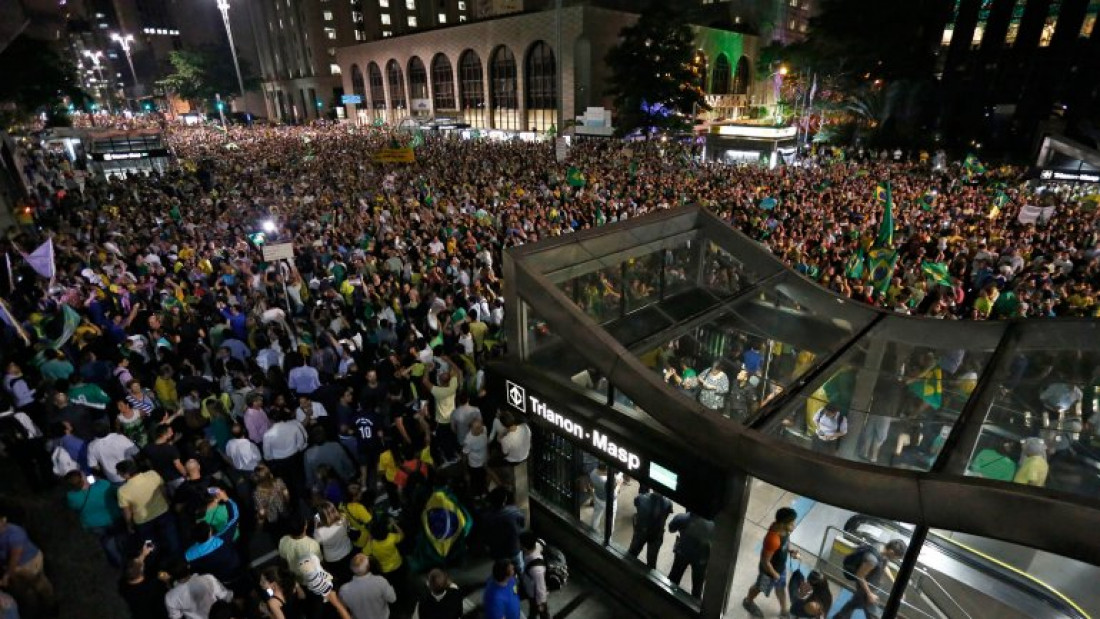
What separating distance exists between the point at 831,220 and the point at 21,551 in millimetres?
18589

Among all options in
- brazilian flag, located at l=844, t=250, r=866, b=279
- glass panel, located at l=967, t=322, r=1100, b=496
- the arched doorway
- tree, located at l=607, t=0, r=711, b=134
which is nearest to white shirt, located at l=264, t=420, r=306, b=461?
glass panel, located at l=967, t=322, r=1100, b=496

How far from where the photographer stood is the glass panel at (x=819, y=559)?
5.10 m

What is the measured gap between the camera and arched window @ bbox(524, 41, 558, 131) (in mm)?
53406

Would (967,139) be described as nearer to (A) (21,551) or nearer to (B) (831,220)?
(B) (831,220)

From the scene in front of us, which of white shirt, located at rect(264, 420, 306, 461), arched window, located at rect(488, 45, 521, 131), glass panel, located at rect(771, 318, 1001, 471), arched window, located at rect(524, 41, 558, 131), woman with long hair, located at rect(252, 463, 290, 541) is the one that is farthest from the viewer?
arched window, located at rect(488, 45, 521, 131)

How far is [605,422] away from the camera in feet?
17.9

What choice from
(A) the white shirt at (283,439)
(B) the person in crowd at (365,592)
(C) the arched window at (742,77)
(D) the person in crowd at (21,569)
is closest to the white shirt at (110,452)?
(D) the person in crowd at (21,569)

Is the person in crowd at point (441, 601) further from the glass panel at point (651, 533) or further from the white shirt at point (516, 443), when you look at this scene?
the glass panel at point (651, 533)

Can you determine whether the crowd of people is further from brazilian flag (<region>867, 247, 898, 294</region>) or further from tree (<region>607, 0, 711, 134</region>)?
tree (<region>607, 0, 711, 134</region>)

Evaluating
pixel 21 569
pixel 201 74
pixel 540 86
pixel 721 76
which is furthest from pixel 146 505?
pixel 201 74

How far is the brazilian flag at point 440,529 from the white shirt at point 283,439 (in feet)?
6.31

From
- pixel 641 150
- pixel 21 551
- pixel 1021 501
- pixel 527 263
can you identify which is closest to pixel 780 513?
pixel 1021 501

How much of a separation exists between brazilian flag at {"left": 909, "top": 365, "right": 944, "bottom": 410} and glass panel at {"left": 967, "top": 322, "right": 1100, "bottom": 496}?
1.35ft

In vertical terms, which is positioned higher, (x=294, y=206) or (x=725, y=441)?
(x=725, y=441)
